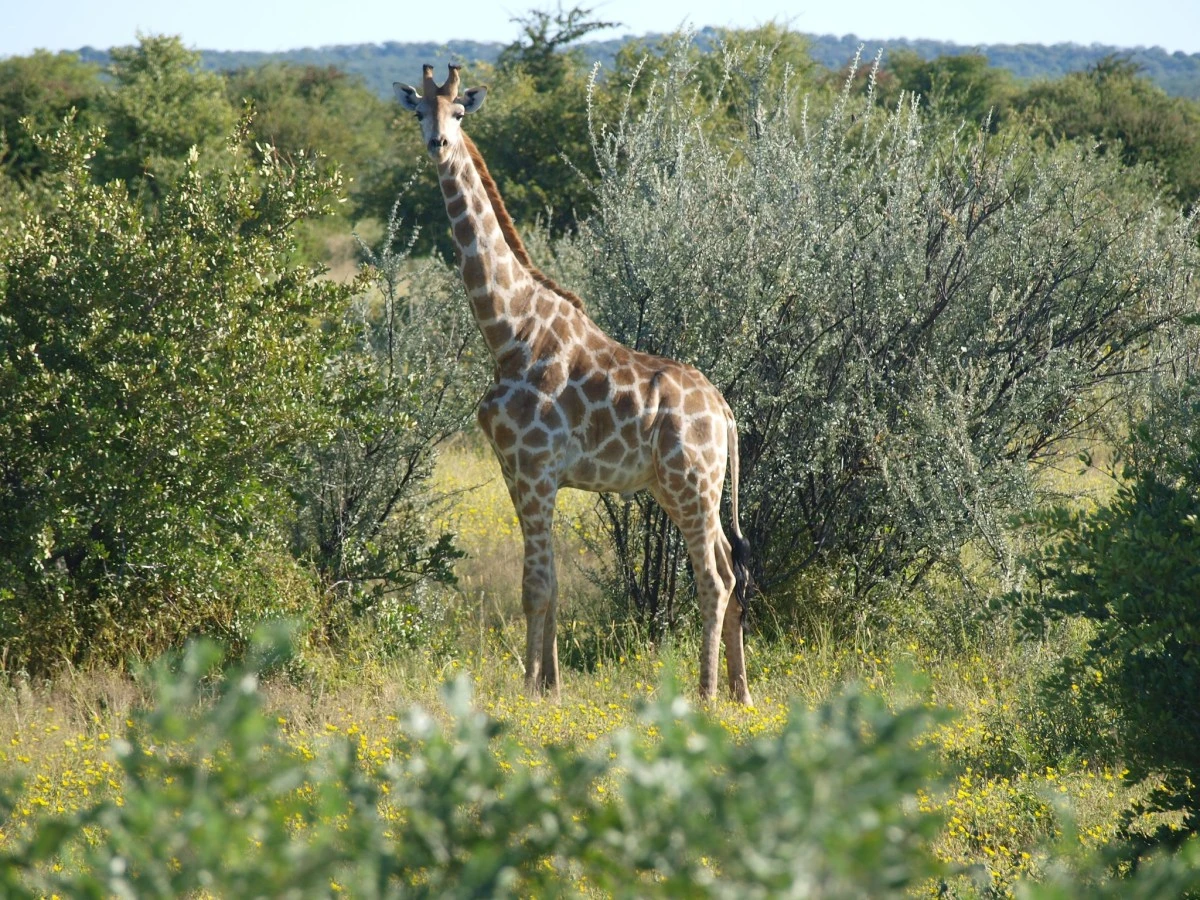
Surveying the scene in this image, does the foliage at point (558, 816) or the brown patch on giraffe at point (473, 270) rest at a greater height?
the brown patch on giraffe at point (473, 270)

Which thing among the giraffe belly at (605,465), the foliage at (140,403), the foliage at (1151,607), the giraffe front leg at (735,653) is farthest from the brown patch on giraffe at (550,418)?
the foliage at (1151,607)

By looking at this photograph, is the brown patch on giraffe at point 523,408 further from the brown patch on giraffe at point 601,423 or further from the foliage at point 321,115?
the foliage at point 321,115

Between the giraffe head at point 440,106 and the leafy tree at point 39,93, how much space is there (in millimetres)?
17664

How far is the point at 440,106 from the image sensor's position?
6344 mm

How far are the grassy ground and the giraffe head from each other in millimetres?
2720

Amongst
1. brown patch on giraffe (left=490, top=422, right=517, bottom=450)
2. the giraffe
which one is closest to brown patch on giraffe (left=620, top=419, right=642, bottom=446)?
the giraffe

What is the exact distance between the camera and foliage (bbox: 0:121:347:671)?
20.1ft

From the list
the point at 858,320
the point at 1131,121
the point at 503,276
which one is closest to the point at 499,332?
the point at 503,276

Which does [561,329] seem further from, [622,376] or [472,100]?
[472,100]

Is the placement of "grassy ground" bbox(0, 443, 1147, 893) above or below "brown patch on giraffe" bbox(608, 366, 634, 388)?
below

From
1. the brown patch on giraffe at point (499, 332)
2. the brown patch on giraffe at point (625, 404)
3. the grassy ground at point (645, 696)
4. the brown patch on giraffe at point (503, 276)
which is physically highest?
the brown patch on giraffe at point (503, 276)

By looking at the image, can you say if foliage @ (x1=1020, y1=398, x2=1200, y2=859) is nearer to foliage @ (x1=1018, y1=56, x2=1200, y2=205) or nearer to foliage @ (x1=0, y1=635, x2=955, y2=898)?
foliage @ (x1=0, y1=635, x2=955, y2=898)

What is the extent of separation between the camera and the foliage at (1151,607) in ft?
13.6

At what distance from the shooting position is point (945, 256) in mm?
7793
